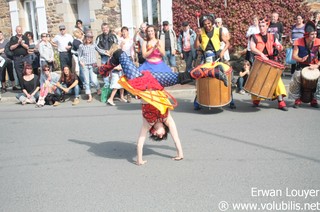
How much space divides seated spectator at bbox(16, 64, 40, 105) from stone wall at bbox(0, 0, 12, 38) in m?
5.70

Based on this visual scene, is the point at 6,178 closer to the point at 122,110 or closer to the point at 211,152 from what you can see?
the point at 211,152

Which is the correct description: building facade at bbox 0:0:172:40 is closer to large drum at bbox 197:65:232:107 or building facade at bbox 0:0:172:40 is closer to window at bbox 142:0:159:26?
window at bbox 142:0:159:26

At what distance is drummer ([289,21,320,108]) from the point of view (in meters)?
7.21

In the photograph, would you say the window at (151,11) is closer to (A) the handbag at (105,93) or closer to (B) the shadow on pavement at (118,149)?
(A) the handbag at (105,93)

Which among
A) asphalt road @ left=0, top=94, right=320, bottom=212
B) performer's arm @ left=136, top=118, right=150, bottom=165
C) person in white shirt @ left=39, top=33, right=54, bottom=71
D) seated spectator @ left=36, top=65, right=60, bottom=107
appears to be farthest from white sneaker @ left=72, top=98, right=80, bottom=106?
performer's arm @ left=136, top=118, right=150, bottom=165

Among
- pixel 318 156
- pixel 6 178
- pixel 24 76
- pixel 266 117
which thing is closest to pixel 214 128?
pixel 266 117

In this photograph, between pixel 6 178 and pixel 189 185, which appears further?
pixel 6 178

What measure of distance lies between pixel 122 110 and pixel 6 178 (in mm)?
3767

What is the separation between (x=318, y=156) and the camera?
15.8 feet

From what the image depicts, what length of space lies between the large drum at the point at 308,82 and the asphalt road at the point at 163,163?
9.2 inches

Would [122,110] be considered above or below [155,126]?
below

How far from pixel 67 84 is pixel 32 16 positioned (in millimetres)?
6367

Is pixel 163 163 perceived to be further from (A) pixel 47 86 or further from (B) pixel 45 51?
(B) pixel 45 51

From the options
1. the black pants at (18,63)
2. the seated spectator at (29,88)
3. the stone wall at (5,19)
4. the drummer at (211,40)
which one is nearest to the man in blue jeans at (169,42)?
the drummer at (211,40)
